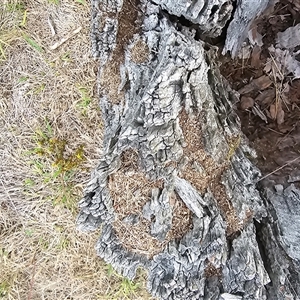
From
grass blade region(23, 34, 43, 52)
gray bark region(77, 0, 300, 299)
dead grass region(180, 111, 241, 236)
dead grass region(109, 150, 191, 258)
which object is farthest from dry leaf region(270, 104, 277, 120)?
grass blade region(23, 34, 43, 52)

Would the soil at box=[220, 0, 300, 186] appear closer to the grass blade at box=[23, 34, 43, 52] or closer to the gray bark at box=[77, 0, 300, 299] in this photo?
the gray bark at box=[77, 0, 300, 299]

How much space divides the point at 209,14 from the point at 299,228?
612 mm

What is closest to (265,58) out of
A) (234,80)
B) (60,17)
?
(234,80)

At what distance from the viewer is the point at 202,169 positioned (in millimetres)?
1075

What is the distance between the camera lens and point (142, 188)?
1103mm

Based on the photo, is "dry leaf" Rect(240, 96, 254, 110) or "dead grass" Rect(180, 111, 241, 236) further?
"dry leaf" Rect(240, 96, 254, 110)

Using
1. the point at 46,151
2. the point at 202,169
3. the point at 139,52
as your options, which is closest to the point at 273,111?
the point at 202,169

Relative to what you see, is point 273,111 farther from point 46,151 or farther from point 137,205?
point 46,151

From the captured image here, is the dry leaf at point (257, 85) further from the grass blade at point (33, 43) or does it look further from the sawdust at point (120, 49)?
the grass blade at point (33, 43)

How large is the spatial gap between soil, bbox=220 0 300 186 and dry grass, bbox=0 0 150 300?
0.61m

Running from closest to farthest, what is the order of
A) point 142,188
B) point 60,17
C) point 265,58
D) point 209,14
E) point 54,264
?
point 209,14, point 142,188, point 265,58, point 60,17, point 54,264

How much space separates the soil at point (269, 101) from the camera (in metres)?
1.24

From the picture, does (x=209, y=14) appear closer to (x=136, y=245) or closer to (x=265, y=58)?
(x=265, y=58)

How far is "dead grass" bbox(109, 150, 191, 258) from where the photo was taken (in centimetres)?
108
